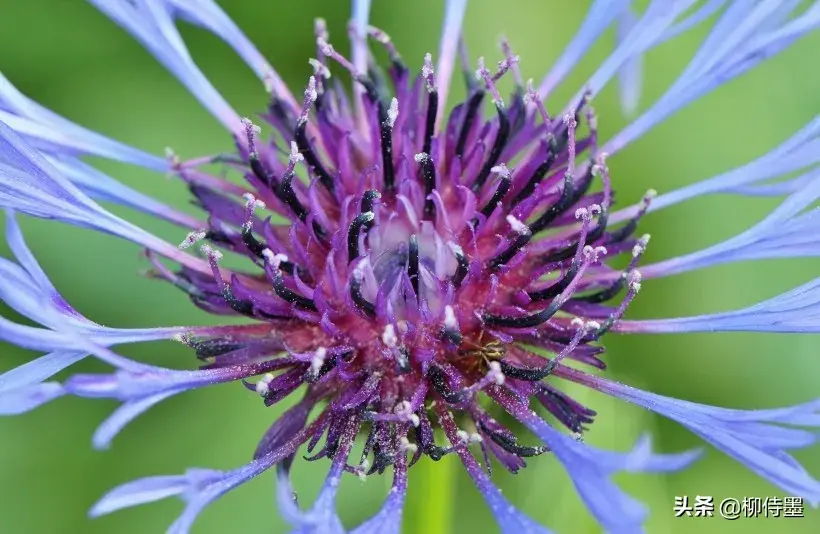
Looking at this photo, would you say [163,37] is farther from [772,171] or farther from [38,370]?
[772,171]

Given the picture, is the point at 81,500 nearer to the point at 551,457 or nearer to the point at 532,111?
the point at 551,457

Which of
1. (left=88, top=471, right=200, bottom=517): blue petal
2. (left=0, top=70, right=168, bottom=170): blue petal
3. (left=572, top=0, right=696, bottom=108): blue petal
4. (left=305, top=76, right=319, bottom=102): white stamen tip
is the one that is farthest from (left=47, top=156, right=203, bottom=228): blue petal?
(left=572, top=0, right=696, bottom=108): blue petal

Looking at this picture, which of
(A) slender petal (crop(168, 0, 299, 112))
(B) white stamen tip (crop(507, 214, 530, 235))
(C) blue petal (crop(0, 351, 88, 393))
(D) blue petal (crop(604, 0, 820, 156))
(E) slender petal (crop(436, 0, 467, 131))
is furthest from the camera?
(E) slender petal (crop(436, 0, 467, 131))

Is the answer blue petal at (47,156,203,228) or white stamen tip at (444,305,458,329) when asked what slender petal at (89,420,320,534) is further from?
blue petal at (47,156,203,228)

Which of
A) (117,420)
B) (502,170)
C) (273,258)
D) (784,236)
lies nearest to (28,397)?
(117,420)

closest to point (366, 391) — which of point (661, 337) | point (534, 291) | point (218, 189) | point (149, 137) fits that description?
point (534, 291)
